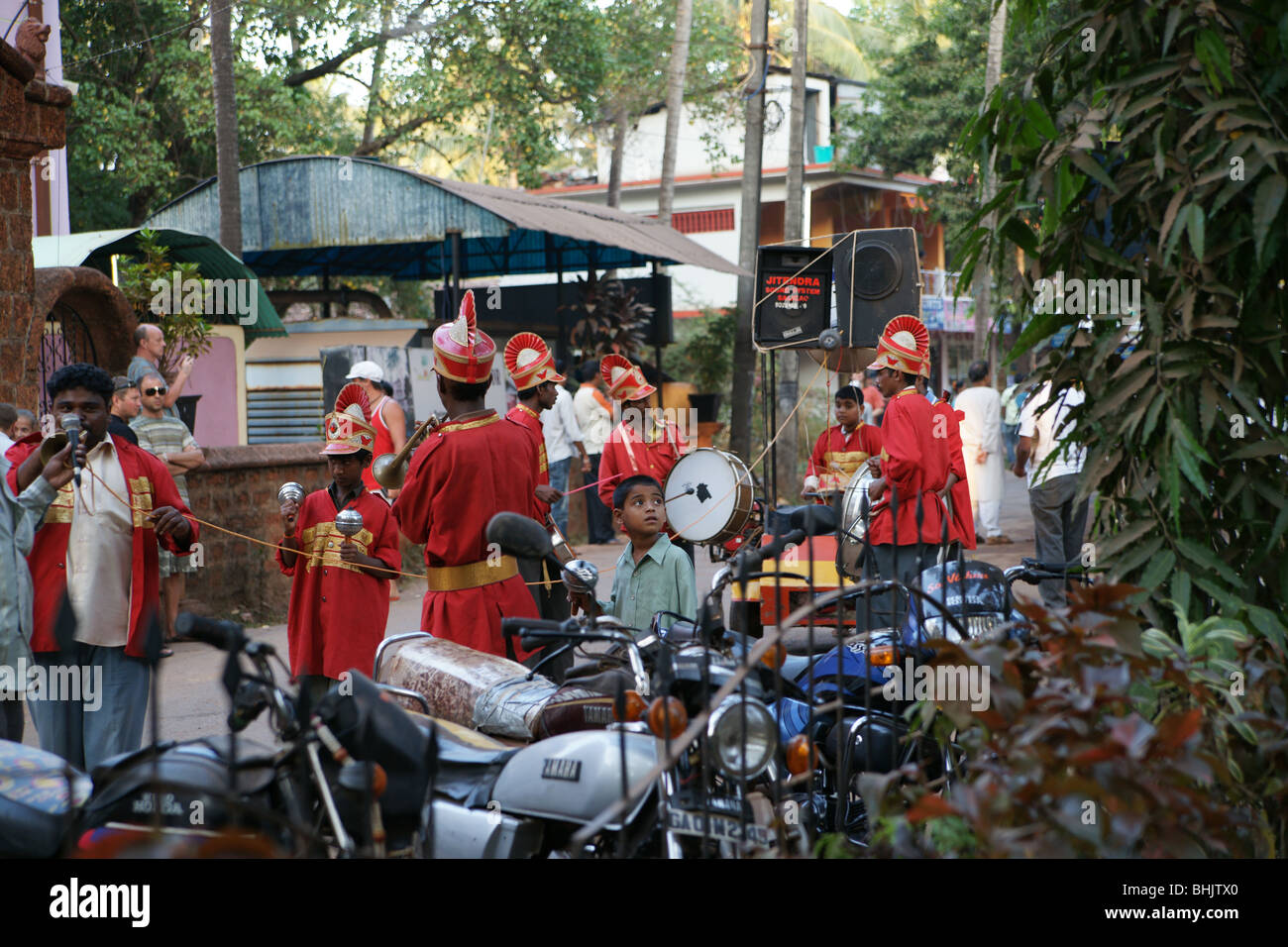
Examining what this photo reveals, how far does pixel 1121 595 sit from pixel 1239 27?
1.74 meters

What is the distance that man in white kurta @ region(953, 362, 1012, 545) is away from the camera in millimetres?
14109

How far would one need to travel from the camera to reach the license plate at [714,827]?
2.87 m

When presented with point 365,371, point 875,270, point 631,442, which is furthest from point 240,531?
point 875,270

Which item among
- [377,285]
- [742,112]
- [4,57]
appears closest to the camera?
[4,57]

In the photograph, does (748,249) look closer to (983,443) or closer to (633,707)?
(983,443)

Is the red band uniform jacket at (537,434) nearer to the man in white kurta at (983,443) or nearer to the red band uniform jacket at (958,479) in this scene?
the red band uniform jacket at (958,479)

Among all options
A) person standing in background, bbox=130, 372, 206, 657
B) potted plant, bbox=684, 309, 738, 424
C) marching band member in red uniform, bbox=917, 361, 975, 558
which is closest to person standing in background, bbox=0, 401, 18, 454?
person standing in background, bbox=130, 372, 206, 657

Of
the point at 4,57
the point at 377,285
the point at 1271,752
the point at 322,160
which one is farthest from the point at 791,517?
the point at 377,285

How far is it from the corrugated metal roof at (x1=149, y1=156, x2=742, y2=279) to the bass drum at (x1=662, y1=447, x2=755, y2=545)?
9.92 meters

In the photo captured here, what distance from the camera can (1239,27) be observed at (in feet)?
11.4

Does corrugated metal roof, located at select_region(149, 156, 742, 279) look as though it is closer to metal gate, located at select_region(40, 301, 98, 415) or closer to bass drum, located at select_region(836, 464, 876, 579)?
metal gate, located at select_region(40, 301, 98, 415)

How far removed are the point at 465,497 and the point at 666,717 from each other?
2.80 metres

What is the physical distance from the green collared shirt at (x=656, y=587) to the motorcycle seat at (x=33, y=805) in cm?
286
